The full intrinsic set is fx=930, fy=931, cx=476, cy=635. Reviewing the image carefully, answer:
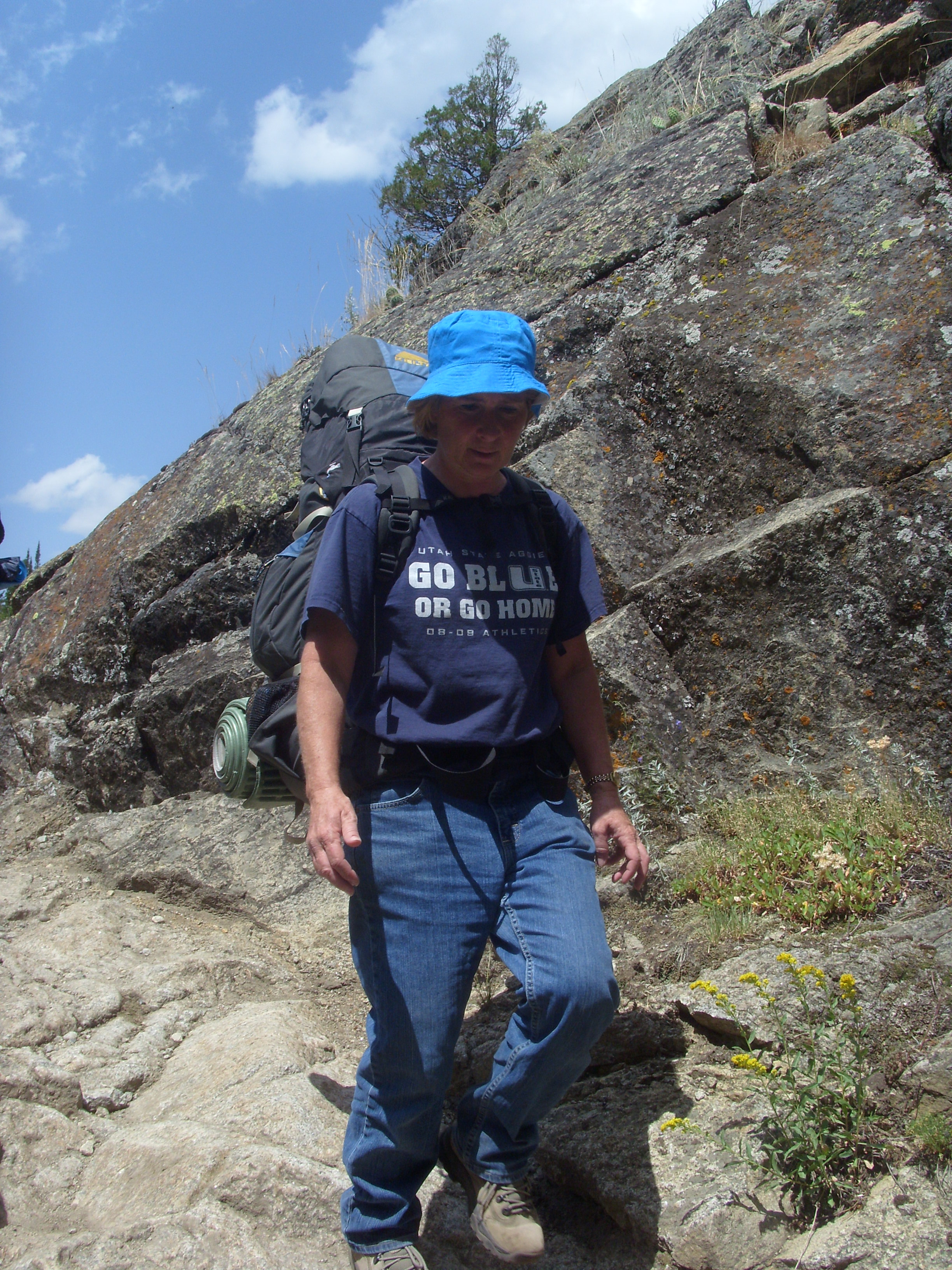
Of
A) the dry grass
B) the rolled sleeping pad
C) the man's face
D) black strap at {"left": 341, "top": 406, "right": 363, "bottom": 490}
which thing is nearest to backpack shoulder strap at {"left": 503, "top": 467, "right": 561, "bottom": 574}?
the man's face

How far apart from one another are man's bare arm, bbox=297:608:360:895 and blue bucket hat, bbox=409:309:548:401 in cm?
64

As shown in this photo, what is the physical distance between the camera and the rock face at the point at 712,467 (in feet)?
11.9

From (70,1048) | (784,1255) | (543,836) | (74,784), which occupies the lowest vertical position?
(784,1255)

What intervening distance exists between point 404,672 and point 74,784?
12.7 feet

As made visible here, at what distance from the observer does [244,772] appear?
2801 millimetres

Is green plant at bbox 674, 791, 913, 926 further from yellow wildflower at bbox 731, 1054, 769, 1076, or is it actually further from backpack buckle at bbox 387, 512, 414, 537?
backpack buckle at bbox 387, 512, 414, 537

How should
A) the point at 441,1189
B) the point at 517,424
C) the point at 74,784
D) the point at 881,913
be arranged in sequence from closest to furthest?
the point at 517,424, the point at 441,1189, the point at 881,913, the point at 74,784

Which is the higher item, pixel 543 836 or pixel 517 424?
pixel 517 424

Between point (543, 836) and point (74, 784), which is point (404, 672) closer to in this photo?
point (543, 836)

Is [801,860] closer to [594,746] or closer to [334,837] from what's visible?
[594,746]

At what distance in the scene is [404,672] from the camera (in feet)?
7.23

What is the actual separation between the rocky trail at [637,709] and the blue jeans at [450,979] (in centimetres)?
42

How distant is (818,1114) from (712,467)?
8.88 feet

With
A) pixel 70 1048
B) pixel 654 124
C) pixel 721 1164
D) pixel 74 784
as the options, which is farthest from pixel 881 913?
pixel 654 124
